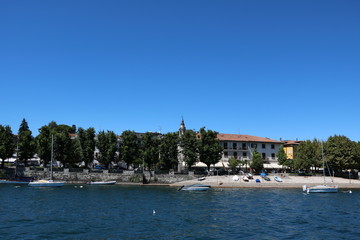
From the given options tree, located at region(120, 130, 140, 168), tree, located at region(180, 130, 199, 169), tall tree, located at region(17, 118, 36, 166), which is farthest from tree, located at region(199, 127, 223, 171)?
tall tree, located at region(17, 118, 36, 166)

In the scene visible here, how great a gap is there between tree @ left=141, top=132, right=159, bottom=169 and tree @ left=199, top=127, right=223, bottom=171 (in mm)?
12639

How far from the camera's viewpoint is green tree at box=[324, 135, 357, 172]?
78938mm

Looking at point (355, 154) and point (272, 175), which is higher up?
point (355, 154)

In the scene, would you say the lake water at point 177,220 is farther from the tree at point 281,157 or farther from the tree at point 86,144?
the tree at point 281,157

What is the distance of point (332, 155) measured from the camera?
80438mm

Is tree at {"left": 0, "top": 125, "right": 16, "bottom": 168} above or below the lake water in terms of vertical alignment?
above

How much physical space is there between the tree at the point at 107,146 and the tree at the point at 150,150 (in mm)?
8874

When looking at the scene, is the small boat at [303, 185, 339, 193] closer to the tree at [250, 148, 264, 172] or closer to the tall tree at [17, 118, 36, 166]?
the tree at [250, 148, 264, 172]

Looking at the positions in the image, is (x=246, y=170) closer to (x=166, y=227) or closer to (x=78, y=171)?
(x=78, y=171)

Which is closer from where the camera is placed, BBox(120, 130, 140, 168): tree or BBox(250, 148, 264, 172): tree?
BBox(120, 130, 140, 168): tree

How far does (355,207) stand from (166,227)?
28.6 m

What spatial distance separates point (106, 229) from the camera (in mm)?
26922

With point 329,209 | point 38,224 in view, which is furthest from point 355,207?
point 38,224

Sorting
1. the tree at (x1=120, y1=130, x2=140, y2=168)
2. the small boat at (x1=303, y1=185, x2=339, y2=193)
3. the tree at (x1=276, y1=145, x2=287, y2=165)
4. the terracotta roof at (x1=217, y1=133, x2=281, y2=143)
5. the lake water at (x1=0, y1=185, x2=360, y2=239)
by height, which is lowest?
the small boat at (x1=303, y1=185, x2=339, y2=193)
